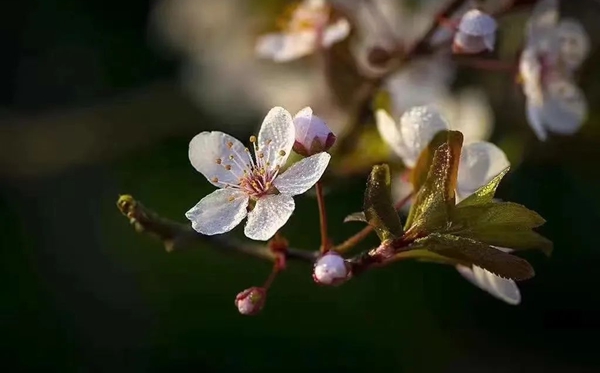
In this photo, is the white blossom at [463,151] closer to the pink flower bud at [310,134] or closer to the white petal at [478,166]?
the white petal at [478,166]

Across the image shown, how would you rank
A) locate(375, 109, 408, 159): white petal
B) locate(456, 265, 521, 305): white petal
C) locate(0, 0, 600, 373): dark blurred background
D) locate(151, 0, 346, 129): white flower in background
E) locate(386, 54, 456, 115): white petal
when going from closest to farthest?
1. locate(456, 265, 521, 305): white petal
2. locate(375, 109, 408, 159): white petal
3. locate(386, 54, 456, 115): white petal
4. locate(151, 0, 346, 129): white flower in background
5. locate(0, 0, 600, 373): dark blurred background

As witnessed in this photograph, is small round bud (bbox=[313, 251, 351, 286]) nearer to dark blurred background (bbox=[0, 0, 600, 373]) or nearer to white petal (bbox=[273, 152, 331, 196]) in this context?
white petal (bbox=[273, 152, 331, 196])

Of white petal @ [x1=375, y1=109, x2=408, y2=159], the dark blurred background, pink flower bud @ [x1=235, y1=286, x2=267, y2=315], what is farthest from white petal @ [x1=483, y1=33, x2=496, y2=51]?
the dark blurred background

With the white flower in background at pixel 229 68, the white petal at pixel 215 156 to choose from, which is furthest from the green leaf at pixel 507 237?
the white flower in background at pixel 229 68

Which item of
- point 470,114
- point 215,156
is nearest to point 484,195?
point 215,156

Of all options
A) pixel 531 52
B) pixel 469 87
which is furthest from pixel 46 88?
pixel 531 52
